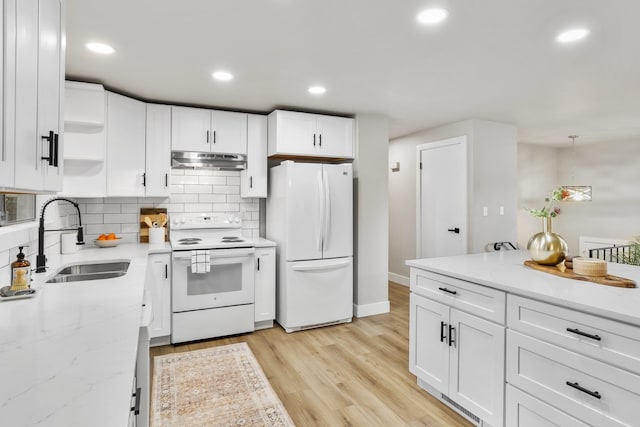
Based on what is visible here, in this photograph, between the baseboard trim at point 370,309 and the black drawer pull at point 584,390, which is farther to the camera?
the baseboard trim at point 370,309

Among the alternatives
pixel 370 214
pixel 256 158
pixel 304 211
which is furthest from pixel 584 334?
pixel 256 158

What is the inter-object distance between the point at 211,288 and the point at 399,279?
315cm

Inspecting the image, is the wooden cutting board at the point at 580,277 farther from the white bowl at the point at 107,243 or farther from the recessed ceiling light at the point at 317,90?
the white bowl at the point at 107,243

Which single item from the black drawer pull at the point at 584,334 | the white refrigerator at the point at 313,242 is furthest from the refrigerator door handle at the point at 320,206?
the black drawer pull at the point at 584,334

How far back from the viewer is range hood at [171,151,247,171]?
359cm

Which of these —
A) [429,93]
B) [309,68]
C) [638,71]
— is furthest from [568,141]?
[309,68]

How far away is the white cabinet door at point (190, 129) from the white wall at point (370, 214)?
1620 millimetres

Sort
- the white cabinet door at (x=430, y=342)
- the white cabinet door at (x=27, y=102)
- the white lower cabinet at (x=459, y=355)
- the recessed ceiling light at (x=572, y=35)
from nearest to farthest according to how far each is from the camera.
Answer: the white cabinet door at (x=27, y=102) < the white lower cabinet at (x=459, y=355) < the recessed ceiling light at (x=572, y=35) < the white cabinet door at (x=430, y=342)

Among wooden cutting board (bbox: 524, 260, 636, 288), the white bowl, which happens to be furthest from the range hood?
wooden cutting board (bbox: 524, 260, 636, 288)

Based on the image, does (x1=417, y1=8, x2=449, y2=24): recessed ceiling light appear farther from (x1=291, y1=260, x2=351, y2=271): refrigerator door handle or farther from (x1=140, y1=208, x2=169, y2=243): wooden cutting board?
(x1=140, y1=208, x2=169, y2=243): wooden cutting board

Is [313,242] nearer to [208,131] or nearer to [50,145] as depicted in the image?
[208,131]

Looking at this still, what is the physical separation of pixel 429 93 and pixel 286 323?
2.61 metres

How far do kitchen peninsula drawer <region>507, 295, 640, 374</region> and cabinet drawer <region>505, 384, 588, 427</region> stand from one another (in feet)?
1.00

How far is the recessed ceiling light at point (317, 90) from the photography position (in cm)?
318
